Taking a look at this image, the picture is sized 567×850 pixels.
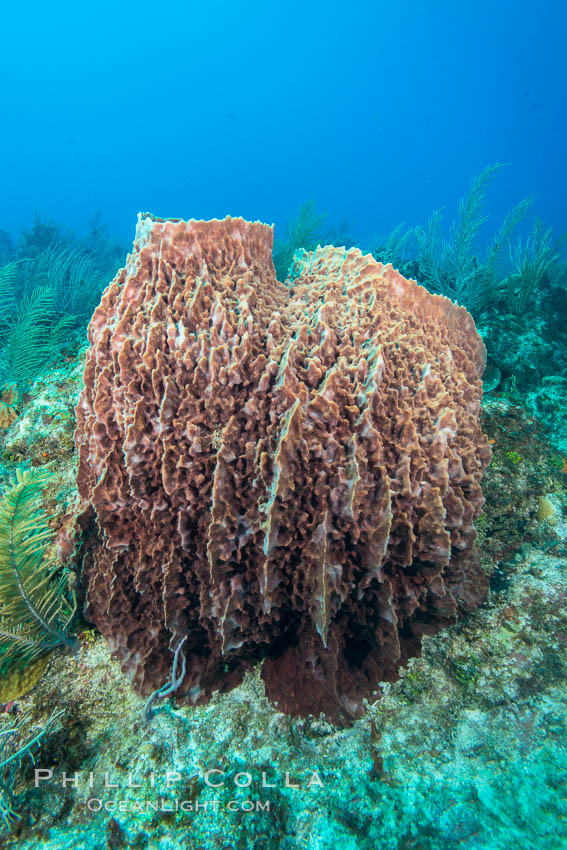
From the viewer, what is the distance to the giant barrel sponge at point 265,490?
6.72 ft

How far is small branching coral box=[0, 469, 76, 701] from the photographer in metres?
2.14

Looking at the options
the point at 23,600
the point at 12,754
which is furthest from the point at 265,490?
the point at 12,754

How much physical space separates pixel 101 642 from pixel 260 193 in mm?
94793

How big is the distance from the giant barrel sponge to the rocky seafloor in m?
0.15

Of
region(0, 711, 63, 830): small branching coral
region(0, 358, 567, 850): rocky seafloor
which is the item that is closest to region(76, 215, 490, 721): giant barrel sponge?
region(0, 358, 567, 850): rocky seafloor

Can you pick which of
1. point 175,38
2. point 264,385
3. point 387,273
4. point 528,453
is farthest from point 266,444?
point 175,38

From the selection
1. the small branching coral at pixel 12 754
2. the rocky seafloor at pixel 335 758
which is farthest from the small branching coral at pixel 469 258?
the small branching coral at pixel 12 754

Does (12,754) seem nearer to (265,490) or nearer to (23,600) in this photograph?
(23,600)

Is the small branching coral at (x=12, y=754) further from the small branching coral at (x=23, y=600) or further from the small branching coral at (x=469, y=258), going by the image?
the small branching coral at (x=469, y=258)

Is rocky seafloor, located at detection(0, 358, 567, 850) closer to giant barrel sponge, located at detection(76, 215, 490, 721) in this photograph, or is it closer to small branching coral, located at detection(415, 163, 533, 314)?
giant barrel sponge, located at detection(76, 215, 490, 721)

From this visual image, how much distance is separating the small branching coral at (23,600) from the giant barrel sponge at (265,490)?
0.24 metres

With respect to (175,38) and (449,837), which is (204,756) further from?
(175,38)

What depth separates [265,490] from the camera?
6.76 feet

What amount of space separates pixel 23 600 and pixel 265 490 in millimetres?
1547
